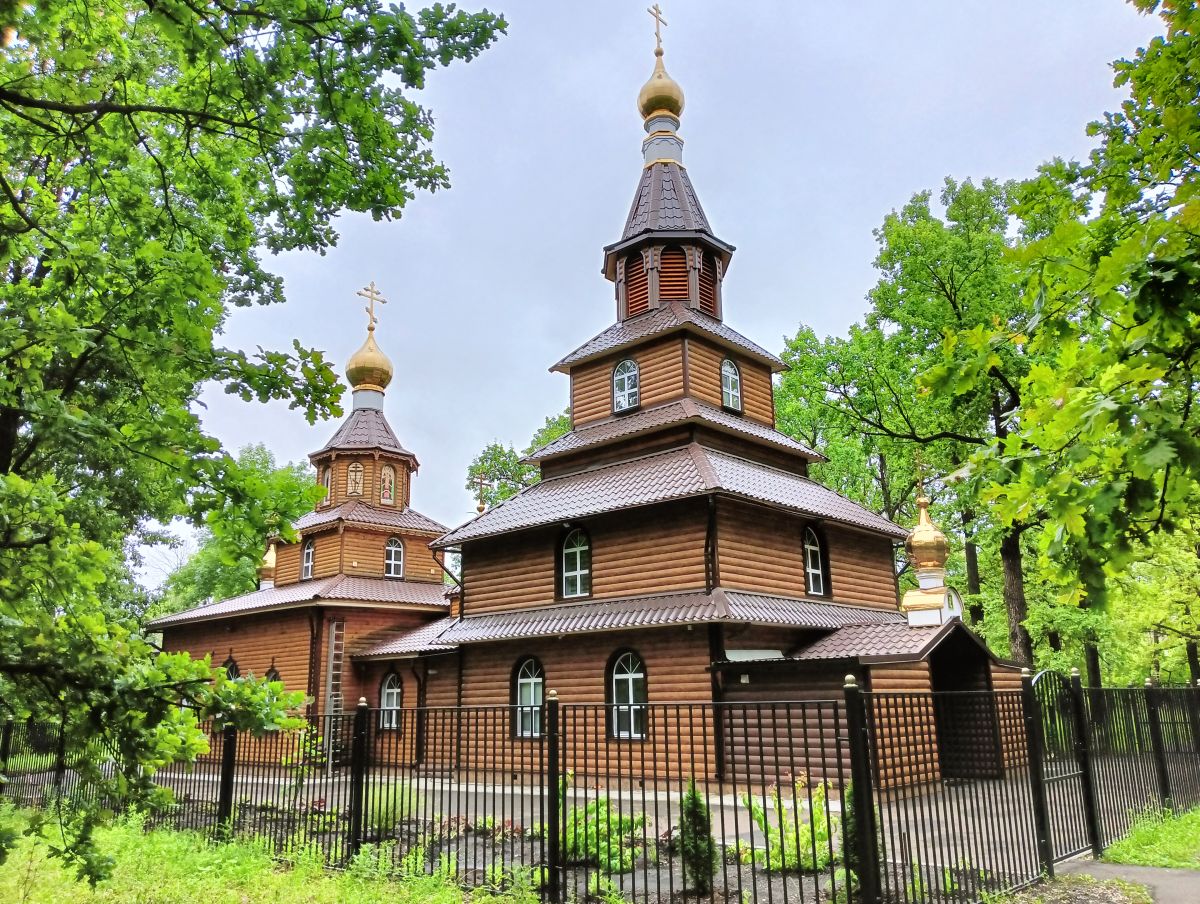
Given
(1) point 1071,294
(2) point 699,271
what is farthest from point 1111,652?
(1) point 1071,294

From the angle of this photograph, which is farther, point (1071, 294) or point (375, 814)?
point (375, 814)

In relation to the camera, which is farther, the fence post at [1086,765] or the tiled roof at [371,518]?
the tiled roof at [371,518]

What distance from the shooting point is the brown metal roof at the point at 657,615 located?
14836 millimetres

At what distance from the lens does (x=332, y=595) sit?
23.8 m

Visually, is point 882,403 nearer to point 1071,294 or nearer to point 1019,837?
point 1019,837

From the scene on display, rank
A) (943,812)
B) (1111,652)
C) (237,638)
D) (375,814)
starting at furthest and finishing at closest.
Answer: (1111,652) → (237,638) → (375,814) → (943,812)

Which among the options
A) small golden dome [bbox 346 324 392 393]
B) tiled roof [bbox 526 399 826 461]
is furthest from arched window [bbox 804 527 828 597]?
small golden dome [bbox 346 324 392 393]

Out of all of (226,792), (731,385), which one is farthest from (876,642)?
(226,792)

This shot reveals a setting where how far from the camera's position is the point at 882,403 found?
23578 mm

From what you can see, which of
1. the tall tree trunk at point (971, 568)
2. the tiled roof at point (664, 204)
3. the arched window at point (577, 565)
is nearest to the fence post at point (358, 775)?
the arched window at point (577, 565)

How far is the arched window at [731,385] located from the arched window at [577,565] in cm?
516

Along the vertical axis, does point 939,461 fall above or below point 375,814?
above

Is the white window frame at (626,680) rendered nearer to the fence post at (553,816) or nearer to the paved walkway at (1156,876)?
the fence post at (553,816)

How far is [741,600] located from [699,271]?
9.97m
